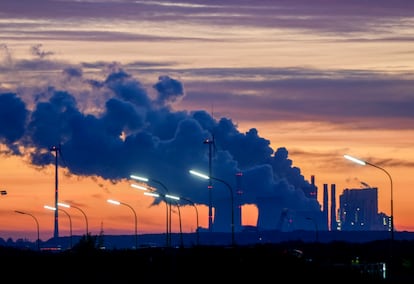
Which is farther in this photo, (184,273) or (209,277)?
(184,273)

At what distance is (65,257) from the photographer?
108375 millimetres

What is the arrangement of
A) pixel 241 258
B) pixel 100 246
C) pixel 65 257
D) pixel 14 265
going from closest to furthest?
1. pixel 241 258
2. pixel 14 265
3. pixel 65 257
4. pixel 100 246

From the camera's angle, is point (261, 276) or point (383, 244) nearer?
point (261, 276)

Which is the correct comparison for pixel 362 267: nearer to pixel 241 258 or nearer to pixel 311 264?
pixel 311 264

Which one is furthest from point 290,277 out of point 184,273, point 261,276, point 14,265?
point 14,265

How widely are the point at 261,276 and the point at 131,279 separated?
35.2 feet

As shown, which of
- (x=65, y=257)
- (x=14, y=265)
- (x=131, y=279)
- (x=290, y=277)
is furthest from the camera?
(x=65, y=257)

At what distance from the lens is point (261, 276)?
7362 centimetres

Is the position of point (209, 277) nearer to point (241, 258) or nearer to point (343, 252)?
point (241, 258)

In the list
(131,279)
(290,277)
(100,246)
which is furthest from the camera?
(100,246)

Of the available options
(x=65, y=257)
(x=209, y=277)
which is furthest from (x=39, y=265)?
(x=209, y=277)

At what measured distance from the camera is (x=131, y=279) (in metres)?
80.4

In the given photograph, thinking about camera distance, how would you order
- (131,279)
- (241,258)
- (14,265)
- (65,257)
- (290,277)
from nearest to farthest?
(290,277) < (131,279) < (241,258) < (14,265) < (65,257)

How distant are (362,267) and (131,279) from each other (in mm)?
15559
